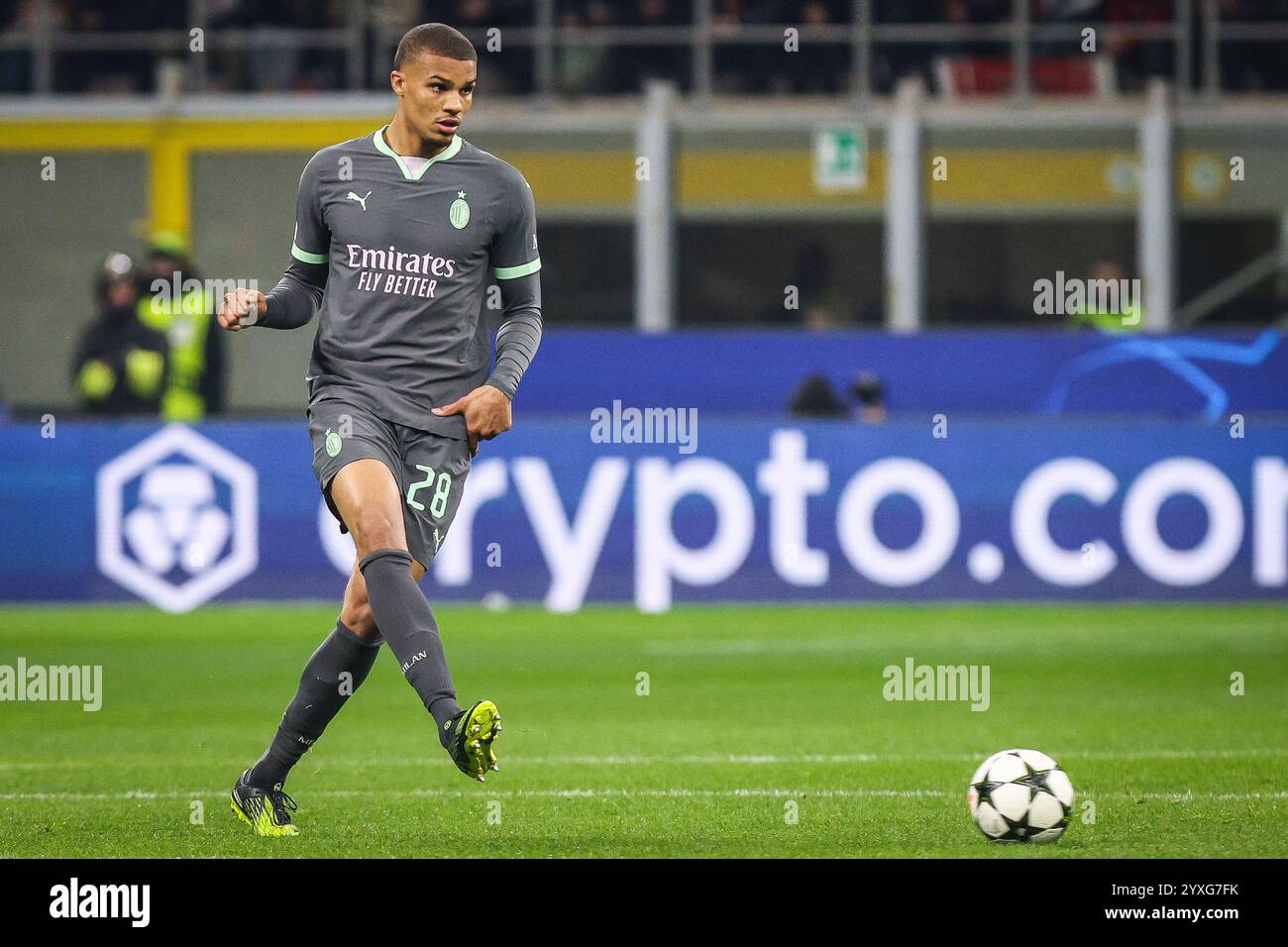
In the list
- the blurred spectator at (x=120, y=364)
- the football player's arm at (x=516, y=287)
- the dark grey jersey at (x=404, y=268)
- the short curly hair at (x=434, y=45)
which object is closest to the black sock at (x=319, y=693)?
the dark grey jersey at (x=404, y=268)

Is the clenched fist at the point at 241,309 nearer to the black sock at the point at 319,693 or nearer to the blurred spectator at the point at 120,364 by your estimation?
the black sock at the point at 319,693

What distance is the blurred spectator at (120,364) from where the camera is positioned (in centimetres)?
1479

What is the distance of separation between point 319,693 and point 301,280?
1186mm

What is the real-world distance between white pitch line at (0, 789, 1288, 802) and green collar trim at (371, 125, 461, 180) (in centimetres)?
212

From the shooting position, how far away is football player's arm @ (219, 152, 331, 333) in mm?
5902

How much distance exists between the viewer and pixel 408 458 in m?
5.99

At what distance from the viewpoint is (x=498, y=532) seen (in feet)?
45.3

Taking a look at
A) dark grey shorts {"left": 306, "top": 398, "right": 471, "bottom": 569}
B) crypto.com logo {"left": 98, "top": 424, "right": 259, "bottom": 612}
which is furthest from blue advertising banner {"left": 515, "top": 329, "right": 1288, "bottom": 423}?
dark grey shorts {"left": 306, "top": 398, "right": 471, "bottom": 569}

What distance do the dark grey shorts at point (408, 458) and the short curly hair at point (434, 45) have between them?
97cm

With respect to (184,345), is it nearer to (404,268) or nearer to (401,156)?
(401,156)

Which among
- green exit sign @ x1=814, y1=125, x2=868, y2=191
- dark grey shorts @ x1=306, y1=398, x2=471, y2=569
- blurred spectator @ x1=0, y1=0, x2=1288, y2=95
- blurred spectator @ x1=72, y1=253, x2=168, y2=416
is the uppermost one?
blurred spectator @ x1=0, y1=0, x2=1288, y2=95

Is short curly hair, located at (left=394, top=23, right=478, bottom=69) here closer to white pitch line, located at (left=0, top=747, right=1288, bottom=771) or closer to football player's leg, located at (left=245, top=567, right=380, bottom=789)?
football player's leg, located at (left=245, top=567, right=380, bottom=789)

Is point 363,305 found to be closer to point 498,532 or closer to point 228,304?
point 228,304
